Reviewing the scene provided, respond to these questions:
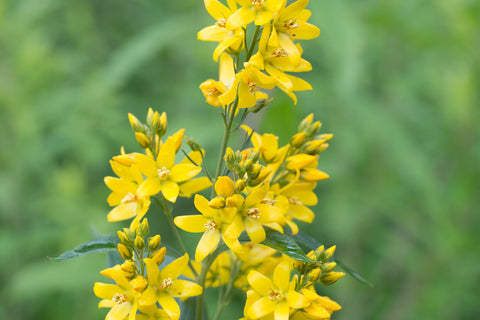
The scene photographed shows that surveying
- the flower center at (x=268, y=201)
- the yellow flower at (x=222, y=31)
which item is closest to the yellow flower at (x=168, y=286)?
the flower center at (x=268, y=201)

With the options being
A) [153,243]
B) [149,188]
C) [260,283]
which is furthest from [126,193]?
[260,283]

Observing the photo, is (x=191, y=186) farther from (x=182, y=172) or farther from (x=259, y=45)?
(x=259, y=45)

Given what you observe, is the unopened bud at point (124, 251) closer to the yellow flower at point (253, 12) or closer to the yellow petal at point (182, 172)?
the yellow petal at point (182, 172)

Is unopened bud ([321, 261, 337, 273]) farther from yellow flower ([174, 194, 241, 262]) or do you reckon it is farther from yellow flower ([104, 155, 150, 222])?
yellow flower ([104, 155, 150, 222])

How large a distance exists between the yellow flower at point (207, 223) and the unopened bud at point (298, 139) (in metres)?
0.44

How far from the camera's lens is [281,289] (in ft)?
5.42

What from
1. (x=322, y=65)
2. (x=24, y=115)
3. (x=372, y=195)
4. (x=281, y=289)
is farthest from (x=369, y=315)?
(x=24, y=115)

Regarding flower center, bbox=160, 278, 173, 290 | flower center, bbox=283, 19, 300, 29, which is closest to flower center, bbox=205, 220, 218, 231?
flower center, bbox=160, 278, 173, 290

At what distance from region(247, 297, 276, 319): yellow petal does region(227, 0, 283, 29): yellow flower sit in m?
0.94

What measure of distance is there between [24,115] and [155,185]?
349cm

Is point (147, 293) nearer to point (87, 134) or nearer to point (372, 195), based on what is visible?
point (372, 195)

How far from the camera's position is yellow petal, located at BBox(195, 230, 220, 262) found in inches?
63.4

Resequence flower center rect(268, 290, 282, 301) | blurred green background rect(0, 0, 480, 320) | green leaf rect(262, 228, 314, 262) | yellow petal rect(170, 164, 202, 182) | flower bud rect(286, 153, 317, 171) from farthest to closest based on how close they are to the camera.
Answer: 1. blurred green background rect(0, 0, 480, 320)
2. flower bud rect(286, 153, 317, 171)
3. yellow petal rect(170, 164, 202, 182)
4. flower center rect(268, 290, 282, 301)
5. green leaf rect(262, 228, 314, 262)

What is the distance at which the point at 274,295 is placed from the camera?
162 centimetres
